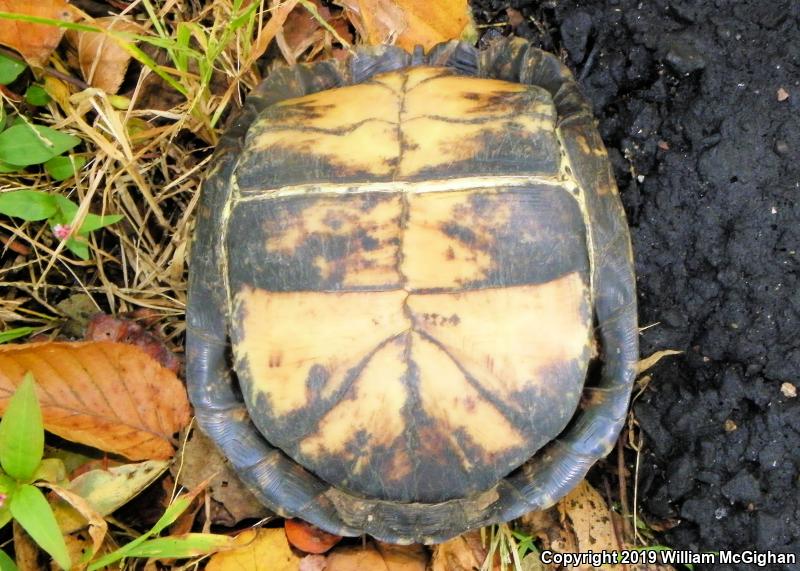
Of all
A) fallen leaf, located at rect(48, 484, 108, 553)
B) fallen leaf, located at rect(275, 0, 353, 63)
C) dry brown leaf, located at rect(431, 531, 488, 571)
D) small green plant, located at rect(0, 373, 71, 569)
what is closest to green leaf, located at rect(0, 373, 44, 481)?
small green plant, located at rect(0, 373, 71, 569)

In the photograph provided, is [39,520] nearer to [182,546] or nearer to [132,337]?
[182,546]

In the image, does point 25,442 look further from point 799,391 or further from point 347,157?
point 799,391

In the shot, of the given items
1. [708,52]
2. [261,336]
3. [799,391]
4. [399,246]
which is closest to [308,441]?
[261,336]

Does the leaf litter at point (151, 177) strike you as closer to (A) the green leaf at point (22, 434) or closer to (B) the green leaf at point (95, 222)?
(B) the green leaf at point (95, 222)

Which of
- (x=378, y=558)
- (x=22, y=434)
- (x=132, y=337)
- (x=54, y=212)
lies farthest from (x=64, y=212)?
(x=378, y=558)

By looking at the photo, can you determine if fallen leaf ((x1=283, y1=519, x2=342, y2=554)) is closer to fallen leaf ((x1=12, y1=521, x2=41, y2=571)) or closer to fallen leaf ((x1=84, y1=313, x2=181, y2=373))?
fallen leaf ((x1=84, y1=313, x2=181, y2=373))

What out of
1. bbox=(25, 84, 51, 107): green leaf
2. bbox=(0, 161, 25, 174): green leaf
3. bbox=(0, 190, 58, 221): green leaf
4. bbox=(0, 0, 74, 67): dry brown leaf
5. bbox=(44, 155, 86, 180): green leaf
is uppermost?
bbox=(0, 0, 74, 67): dry brown leaf
